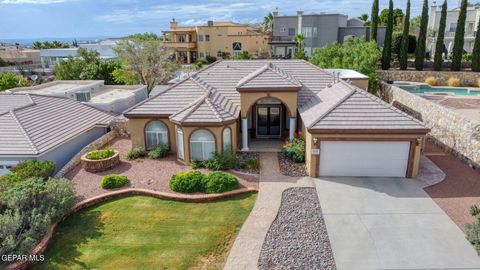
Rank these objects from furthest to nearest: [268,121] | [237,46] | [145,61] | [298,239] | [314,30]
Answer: [237,46], [314,30], [145,61], [268,121], [298,239]

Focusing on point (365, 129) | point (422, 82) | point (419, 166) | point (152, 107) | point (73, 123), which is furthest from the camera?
point (422, 82)

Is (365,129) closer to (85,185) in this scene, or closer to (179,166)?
(179,166)

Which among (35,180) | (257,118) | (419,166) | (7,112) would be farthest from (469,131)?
(7,112)

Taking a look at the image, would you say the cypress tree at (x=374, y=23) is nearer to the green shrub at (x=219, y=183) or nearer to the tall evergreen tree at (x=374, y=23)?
the tall evergreen tree at (x=374, y=23)

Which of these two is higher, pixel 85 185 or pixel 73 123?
pixel 73 123

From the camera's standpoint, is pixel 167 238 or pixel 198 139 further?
pixel 198 139

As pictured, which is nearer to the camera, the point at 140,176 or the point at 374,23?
the point at 140,176

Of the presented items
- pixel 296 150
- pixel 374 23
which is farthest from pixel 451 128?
pixel 374 23

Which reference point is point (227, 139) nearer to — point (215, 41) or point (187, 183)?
point (187, 183)
